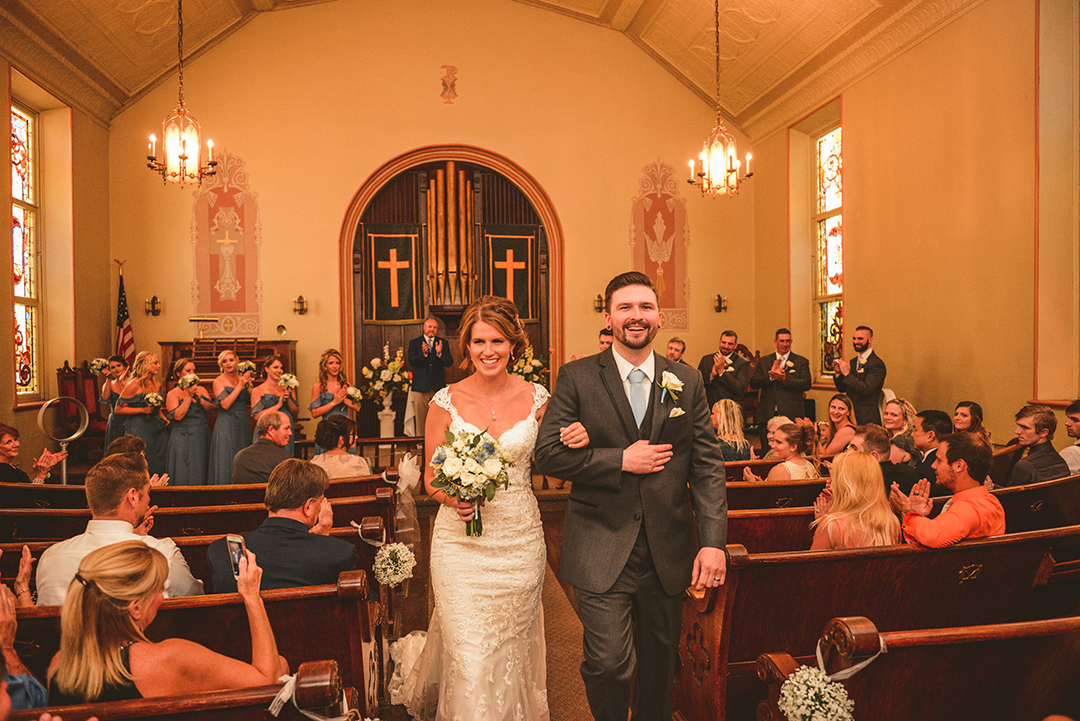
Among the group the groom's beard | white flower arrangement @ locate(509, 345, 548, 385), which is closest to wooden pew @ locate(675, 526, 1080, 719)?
the groom's beard

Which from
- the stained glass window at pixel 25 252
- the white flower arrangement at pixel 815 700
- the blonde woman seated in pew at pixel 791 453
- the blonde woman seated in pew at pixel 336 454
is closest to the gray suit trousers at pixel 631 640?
the white flower arrangement at pixel 815 700

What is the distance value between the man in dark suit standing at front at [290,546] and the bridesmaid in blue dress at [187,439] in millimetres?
4401

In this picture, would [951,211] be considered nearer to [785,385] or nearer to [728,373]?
[785,385]

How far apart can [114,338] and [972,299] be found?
1027 cm

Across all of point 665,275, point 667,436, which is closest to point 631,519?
point 667,436

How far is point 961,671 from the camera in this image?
1.97 m

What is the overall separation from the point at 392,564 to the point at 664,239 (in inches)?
333

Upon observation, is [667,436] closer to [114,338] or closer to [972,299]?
[972,299]

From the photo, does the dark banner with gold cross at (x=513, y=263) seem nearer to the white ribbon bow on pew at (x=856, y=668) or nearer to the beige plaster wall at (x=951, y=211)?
the beige plaster wall at (x=951, y=211)

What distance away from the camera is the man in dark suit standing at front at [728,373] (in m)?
Answer: 7.88

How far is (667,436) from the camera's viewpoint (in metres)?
2.43

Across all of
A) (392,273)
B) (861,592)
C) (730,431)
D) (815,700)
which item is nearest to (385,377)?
(392,273)

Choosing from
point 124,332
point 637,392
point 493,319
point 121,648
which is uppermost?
point 124,332

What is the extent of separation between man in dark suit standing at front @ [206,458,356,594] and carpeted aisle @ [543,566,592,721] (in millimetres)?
1283
